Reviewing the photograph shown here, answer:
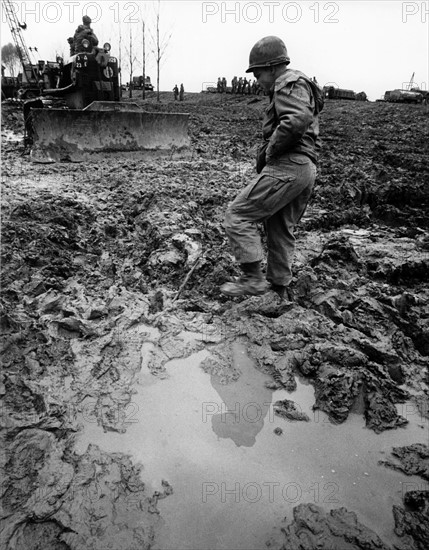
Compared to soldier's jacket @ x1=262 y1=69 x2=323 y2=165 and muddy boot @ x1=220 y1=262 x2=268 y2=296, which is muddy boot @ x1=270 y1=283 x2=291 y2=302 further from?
soldier's jacket @ x1=262 y1=69 x2=323 y2=165

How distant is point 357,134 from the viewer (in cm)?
1035

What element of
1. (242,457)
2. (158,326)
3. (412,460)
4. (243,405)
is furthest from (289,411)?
(158,326)

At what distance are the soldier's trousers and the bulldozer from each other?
545 centimetres

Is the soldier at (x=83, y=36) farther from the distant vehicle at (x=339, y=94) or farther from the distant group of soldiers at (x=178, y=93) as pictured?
the distant vehicle at (x=339, y=94)

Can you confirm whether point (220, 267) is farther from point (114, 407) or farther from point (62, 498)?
point (62, 498)

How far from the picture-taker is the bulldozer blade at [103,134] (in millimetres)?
6938

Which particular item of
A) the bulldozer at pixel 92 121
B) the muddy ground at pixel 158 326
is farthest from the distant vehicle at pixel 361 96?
the muddy ground at pixel 158 326

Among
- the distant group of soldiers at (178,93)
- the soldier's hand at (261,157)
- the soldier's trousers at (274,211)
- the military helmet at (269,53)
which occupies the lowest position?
the soldier's trousers at (274,211)

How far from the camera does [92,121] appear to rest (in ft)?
23.8

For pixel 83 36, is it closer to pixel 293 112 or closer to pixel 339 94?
pixel 293 112

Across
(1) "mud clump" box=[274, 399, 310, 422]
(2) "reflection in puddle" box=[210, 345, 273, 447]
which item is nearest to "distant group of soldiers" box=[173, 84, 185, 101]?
(2) "reflection in puddle" box=[210, 345, 273, 447]

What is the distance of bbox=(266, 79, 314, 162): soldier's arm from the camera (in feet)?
7.70

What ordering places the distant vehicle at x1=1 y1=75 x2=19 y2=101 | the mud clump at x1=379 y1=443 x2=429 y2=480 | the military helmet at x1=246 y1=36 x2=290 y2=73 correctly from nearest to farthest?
the mud clump at x1=379 y1=443 x2=429 y2=480 → the military helmet at x1=246 y1=36 x2=290 y2=73 → the distant vehicle at x1=1 y1=75 x2=19 y2=101

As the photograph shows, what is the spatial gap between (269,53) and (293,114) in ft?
1.54
